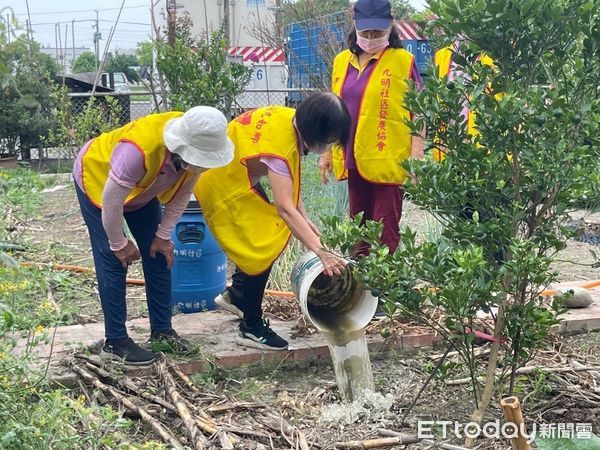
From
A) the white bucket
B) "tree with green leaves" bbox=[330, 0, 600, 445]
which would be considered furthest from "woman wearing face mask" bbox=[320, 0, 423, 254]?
"tree with green leaves" bbox=[330, 0, 600, 445]

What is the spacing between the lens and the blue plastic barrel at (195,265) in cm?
420

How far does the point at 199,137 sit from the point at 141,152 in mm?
240

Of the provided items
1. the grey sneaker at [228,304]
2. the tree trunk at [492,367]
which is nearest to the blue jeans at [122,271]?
the grey sneaker at [228,304]

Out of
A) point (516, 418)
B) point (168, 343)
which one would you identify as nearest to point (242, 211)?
point (168, 343)

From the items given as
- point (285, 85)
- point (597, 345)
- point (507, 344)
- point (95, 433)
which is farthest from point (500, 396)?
point (285, 85)

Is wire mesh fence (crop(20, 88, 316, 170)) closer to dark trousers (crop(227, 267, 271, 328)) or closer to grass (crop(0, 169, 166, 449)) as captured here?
dark trousers (crop(227, 267, 271, 328))

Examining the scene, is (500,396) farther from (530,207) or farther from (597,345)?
(597,345)

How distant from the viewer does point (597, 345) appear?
159 inches

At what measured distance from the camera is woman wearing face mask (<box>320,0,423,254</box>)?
4020mm

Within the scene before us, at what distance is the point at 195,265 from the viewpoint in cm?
427

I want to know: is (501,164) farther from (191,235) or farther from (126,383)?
(191,235)

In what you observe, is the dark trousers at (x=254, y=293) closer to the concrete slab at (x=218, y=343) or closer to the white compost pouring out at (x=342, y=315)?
the concrete slab at (x=218, y=343)

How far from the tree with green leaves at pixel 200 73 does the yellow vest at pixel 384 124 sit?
77.0 inches

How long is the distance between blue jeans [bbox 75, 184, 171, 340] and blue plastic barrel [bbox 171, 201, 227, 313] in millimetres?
582
